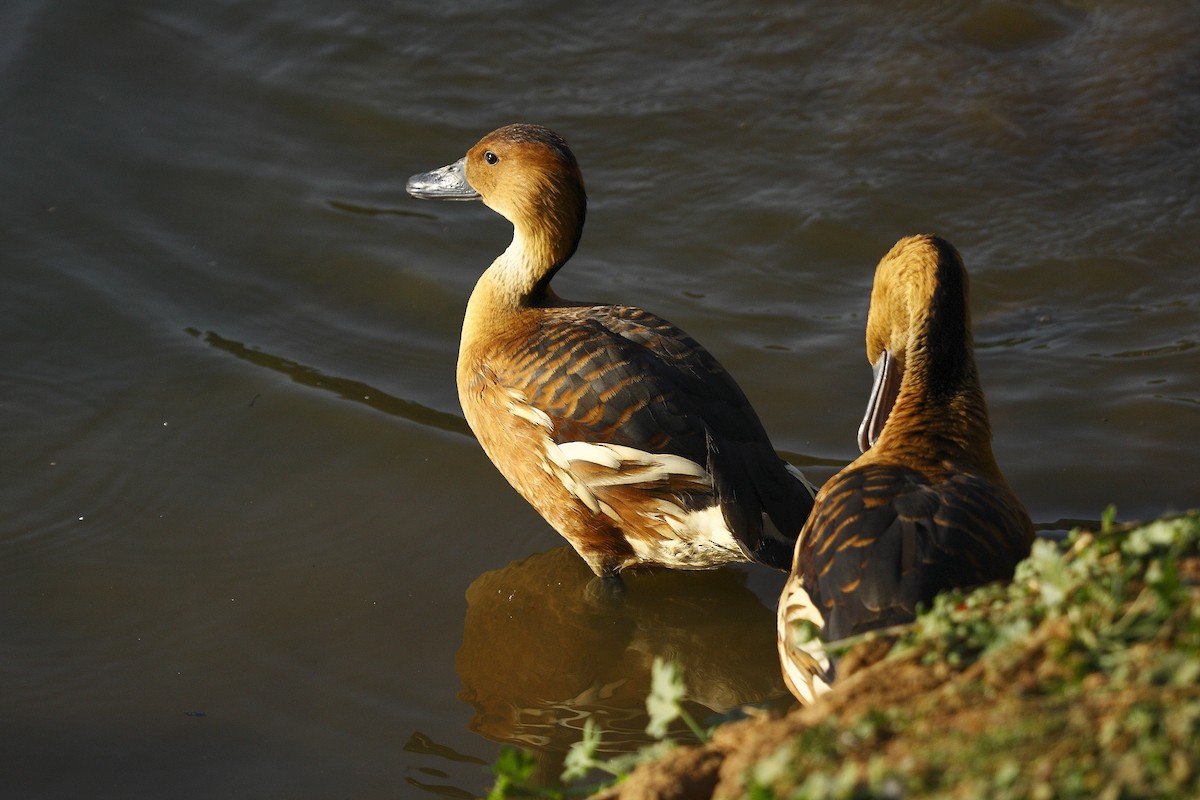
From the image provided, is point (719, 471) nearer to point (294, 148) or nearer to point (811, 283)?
point (811, 283)

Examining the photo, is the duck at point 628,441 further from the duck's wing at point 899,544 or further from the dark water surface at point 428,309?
the duck's wing at point 899,544

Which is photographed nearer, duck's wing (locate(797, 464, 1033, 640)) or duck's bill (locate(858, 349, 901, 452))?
duck's wing (locate(797, 464, 1033, 640))

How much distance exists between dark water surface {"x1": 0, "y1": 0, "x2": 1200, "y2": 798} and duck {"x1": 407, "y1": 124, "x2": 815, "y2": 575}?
0.38 meters

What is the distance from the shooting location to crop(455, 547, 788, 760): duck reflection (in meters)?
4.30

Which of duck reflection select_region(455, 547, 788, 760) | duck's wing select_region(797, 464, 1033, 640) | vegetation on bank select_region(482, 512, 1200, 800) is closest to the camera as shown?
vegetation on bank select_region(482, 512, 1200, 800)

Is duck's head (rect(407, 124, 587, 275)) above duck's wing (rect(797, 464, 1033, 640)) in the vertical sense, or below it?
above

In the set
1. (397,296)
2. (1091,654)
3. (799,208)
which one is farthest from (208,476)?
(1091,654)

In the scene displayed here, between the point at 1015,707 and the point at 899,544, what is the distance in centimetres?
150

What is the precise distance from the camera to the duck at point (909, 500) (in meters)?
3.34

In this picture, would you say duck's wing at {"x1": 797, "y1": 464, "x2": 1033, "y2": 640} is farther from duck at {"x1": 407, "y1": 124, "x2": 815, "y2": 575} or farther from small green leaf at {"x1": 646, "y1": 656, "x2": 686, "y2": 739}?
small green leaf at {"x1": 646, "y1": 656, "x2": 686, "y2": 739}

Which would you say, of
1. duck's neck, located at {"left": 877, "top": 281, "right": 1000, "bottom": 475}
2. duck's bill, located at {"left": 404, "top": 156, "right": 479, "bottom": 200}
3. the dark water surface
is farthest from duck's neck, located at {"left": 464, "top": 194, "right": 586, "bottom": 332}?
duck's neck, located at {"left": 877, "top": 281, "right": 1000, "bottom": 475}

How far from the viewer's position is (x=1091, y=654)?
206 centimetres

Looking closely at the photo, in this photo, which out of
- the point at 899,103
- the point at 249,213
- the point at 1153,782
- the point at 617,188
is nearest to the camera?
the point at 1153,782

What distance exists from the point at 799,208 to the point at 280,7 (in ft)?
14.0
